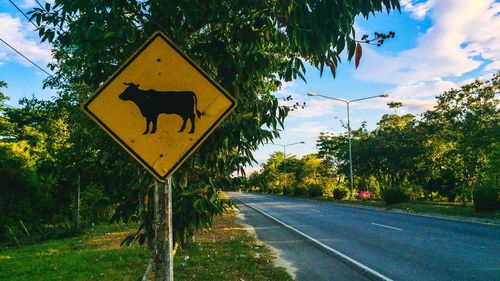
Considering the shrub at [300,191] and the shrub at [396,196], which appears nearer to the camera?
the shrub at [396,196]

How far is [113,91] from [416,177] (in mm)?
39102

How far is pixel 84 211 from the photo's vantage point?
1872cm

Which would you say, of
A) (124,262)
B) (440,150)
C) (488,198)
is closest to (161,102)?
(124,262)

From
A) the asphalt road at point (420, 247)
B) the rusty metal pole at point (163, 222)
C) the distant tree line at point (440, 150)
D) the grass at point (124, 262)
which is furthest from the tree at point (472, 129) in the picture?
the rusty metal pole at point (163, 222)

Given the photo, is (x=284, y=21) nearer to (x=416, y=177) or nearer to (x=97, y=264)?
(x=97, y=264)

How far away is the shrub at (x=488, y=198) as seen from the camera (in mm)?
18234

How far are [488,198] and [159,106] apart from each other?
2006 cm

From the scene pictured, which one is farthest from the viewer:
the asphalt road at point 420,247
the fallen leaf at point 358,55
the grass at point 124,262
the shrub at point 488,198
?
the shrub at point 488,198

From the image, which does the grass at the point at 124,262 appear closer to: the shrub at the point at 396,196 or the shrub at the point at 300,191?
the shrub at the point at 396,196

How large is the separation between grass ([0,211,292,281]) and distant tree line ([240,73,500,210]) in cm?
335

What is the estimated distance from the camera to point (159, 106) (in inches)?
112

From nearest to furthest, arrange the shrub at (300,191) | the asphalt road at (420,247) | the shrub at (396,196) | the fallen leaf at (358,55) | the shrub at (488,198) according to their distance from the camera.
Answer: the fallen leaf at (358,55) → the asphalt road at (420,247) → the shrub at (488,198) → the shrub at (396,196) → the shrub at (300,191)

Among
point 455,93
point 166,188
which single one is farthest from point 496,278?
point 455,93

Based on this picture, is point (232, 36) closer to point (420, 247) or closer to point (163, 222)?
point (163, 222)
